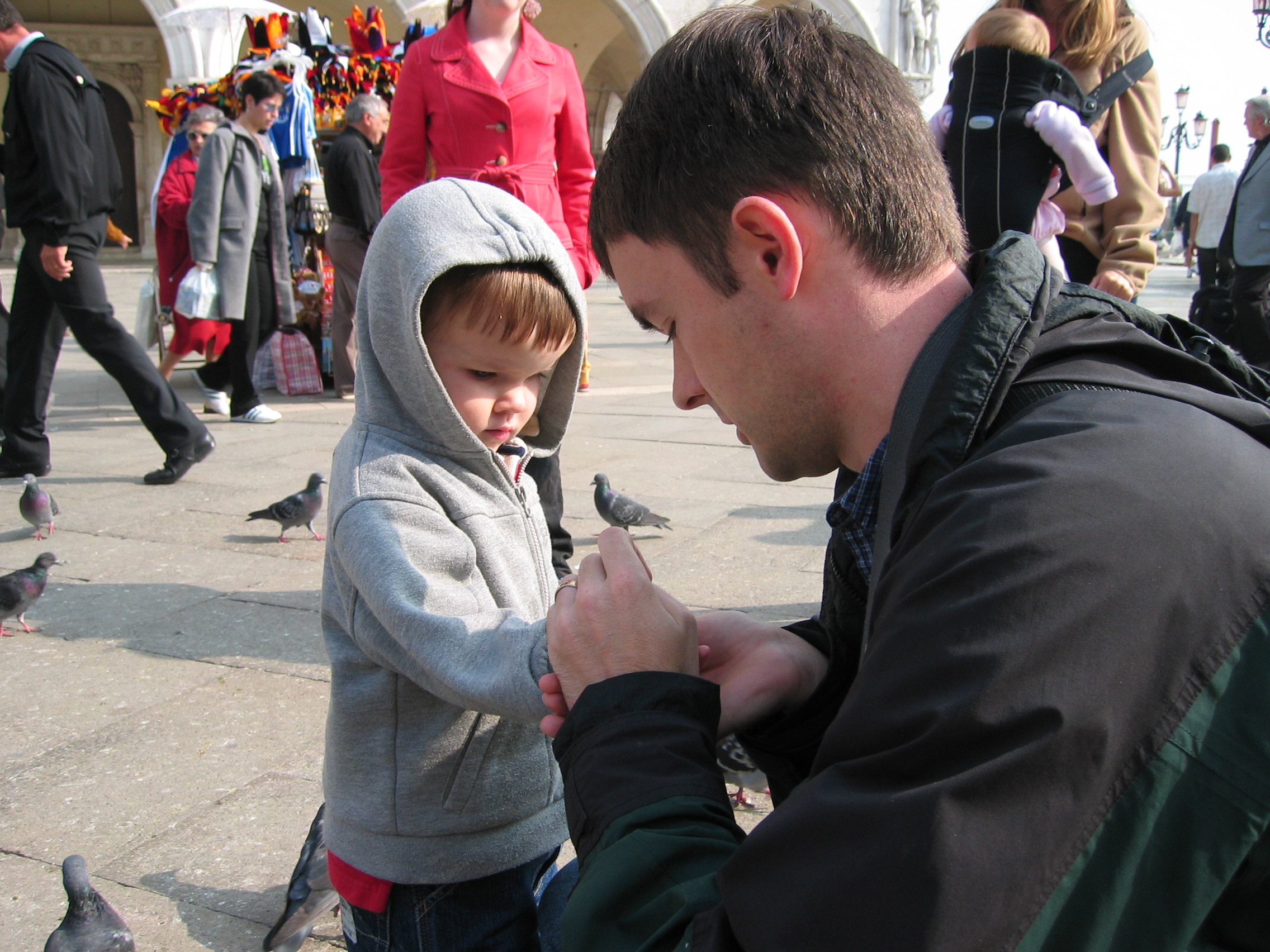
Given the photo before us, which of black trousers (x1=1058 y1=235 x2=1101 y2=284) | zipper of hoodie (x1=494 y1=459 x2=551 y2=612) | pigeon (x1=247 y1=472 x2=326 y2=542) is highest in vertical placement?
black trousers (x1=1058 y1=235 x2=1101 y2=284)

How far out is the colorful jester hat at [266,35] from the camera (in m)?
9.51

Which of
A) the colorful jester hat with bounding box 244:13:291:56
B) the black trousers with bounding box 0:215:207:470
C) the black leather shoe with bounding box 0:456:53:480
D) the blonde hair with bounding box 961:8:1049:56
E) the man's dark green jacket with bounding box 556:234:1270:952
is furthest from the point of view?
the colorful jester hat with bounding box 244:13:291:56

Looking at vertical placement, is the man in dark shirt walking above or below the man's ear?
below

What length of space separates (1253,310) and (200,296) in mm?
6737

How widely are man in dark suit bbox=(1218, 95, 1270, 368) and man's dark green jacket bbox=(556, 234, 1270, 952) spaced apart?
6895mm

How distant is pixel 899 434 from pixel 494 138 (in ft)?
11.5

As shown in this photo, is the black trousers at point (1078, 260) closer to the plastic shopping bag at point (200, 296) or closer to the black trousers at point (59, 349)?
the black trousers at point (59, 349)

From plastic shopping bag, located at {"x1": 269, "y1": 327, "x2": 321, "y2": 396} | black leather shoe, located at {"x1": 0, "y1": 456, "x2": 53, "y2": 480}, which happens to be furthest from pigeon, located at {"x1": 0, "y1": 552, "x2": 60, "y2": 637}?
plastic shopping bag, located at {"x1": 269, "y1": 327, "x2": 321, "y2": 396}

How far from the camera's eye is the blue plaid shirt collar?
134 centimetres

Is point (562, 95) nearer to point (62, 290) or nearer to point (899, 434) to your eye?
point (62, 290)

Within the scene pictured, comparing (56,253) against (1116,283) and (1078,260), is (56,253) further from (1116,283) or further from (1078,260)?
(1116,283)

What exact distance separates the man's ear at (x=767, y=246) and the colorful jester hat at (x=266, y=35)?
365 inches

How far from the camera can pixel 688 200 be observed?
1.32 meters

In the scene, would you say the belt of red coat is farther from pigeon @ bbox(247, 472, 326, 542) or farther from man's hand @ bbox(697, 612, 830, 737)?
man's hand @ bbox(697, 612, 830, 737)
